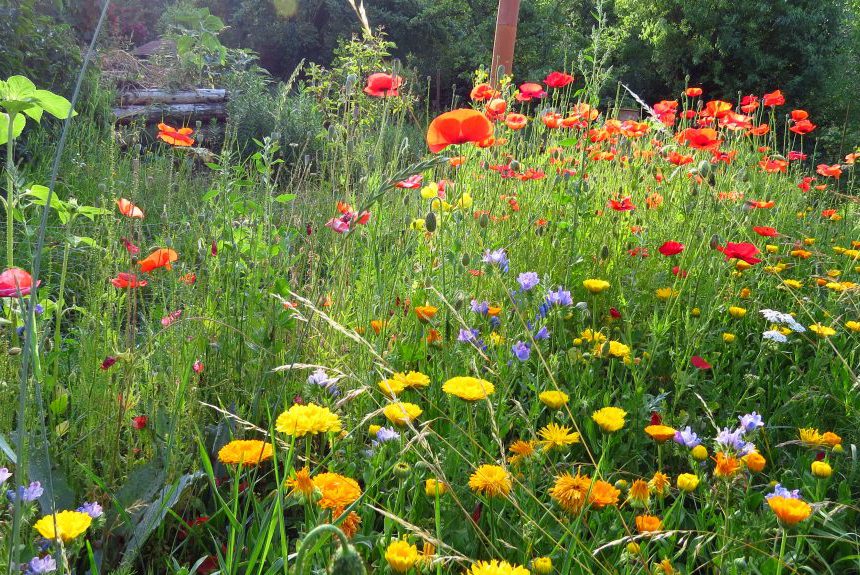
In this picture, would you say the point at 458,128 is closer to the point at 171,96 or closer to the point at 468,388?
the point at 468,388

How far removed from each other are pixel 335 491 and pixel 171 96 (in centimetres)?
598

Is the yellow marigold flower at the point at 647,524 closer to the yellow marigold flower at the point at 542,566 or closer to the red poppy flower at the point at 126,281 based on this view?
the yellow marigold flower at the point at 542,566

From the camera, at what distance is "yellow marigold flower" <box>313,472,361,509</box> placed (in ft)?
2.89

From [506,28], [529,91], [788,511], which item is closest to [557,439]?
[788,511]

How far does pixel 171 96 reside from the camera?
610 cm

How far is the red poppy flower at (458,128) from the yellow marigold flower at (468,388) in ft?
2.29

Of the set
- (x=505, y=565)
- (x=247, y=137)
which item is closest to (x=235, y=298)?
(x=505, y=565)

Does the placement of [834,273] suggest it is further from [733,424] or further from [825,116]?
[825,116]

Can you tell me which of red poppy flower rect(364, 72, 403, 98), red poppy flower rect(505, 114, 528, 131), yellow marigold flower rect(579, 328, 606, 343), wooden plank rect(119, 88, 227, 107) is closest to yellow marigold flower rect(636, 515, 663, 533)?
yellow marigold flower rect(579, 328, 606, 343)

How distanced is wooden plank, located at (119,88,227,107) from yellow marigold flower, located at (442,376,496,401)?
5282 millimetres

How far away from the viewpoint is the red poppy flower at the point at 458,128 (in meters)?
1.58

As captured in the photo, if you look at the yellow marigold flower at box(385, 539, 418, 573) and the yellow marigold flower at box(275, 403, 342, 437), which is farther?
the yellow marigold flower at box(275, 403, 342, 437)

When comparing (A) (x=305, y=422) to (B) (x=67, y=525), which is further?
(A) (x=305, y=422)

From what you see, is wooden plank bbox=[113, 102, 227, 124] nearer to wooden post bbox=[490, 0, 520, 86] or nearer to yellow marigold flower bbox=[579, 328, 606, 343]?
wooden post bbox=[490, 0, 520, 86]
